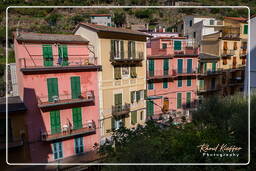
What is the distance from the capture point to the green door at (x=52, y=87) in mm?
1532

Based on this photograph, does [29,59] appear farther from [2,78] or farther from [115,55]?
[115,55]

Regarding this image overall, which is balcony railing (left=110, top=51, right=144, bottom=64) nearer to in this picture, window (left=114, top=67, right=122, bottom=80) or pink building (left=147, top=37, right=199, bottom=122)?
window (left=114, top=67, right=122, bottom=80)

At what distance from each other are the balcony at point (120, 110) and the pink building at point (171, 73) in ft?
0.97

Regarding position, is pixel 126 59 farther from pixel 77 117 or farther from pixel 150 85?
pixel 77 117

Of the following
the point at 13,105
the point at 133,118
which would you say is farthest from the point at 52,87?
the point at 133,118

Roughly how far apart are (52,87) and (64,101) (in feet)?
0.85

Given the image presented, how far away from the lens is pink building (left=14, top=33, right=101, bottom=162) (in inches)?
60.2

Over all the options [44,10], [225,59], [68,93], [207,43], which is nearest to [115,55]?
[68,93]

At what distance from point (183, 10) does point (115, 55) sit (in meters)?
1.00

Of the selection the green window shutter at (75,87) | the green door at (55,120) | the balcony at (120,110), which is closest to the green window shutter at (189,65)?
the balcony at (120,110)

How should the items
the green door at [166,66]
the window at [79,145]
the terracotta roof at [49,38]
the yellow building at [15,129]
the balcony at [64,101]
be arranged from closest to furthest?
the terracotta roof at [49,38] < the balcony at [64,101] < the yellow building at [15,129] < the window at [79,145] < the green door at [166,66]

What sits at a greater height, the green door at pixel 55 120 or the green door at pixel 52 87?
the green door at pixel 52 87

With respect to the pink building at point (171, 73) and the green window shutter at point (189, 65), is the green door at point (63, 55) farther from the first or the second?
the green window shutter at point (189, 65)

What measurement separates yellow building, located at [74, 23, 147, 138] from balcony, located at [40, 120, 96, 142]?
15 cm
